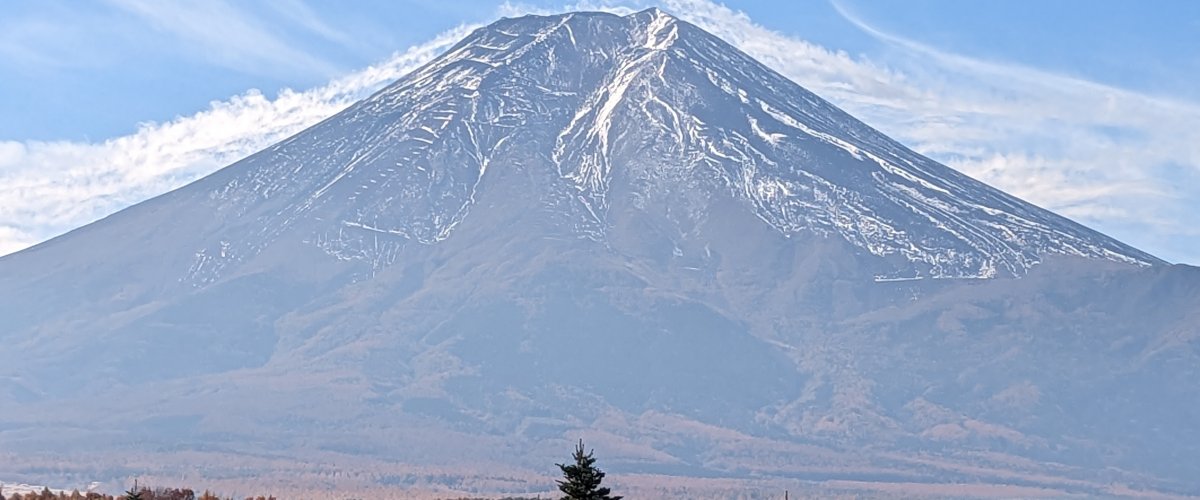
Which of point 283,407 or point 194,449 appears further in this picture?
point 283,407

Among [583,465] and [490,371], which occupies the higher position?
[490,371]

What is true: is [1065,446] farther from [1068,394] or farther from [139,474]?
[139,474]

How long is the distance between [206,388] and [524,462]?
127 feet

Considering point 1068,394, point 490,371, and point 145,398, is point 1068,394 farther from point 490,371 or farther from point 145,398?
point 145,398

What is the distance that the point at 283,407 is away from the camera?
177 metres

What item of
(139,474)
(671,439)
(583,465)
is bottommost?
(583,465)

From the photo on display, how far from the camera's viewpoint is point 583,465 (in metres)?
29.5

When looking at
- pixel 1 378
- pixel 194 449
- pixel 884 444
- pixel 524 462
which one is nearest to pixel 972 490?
pixel 884 444

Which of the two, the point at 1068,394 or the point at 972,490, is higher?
the point at 1068,394

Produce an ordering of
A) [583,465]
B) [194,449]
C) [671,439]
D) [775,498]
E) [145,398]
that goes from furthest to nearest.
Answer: [145,398], [671,439], [194,449], [775,498], [583,465]

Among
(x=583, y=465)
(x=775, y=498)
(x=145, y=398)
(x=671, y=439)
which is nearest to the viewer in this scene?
(x=583, y=465)

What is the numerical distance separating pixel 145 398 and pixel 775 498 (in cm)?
6928

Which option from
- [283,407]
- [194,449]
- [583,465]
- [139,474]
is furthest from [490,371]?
[583,465]

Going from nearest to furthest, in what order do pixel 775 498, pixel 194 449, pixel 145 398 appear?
pixel 775 498 → pixel 194 449 → pixel 145 398
